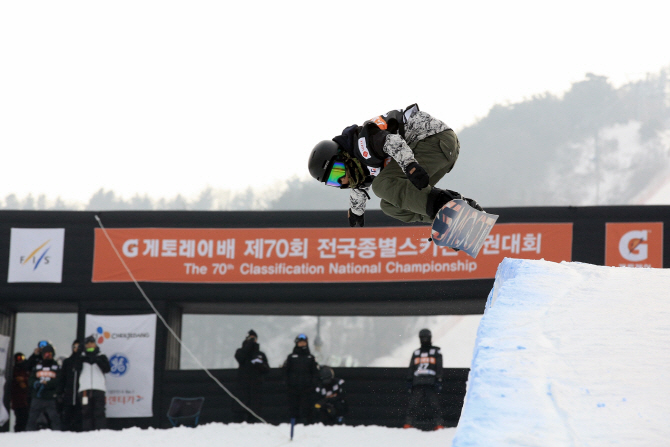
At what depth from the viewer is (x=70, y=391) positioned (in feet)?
26.5

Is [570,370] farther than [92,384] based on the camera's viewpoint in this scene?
No

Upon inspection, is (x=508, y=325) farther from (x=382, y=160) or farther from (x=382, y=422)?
(x=382, y=422)

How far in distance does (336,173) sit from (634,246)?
5.51 m

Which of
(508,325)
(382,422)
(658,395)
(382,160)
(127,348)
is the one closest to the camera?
(658,395)

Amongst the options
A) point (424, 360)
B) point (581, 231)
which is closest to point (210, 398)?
point (424, 360)

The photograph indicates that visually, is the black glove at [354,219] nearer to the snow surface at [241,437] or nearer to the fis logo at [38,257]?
the snow surface at [241,437]

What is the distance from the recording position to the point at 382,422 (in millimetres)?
8031

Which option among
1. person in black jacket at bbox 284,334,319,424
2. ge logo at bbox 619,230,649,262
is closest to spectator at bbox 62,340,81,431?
person in black jacket at bbox 284,334,319,424

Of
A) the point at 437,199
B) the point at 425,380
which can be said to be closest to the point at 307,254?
the point at 425,380

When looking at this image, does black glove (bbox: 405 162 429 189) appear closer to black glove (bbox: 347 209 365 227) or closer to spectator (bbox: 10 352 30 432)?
black glove (bbox: 347 209 365 227)

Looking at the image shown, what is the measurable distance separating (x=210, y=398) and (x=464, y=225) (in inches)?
209

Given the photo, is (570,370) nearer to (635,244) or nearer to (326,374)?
(326,374)

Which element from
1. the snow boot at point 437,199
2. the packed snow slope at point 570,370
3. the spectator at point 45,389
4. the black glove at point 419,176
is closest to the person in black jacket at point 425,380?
the snow boot at point 437,199

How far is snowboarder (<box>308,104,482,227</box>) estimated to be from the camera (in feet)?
12.7
